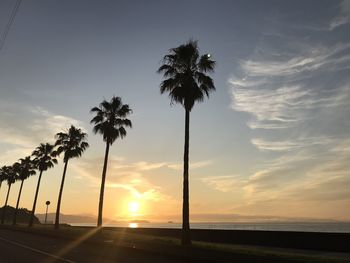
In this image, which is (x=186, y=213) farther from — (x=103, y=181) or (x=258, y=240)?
(x=103, y=181)

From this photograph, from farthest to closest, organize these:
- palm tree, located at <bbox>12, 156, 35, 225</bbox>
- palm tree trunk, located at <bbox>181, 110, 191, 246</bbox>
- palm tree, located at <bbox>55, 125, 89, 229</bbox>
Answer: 1. palm tree, located at <bbox>12, 156, 35, 225</bbox>
2. palm tree, located at <bbox>55, 125, 89, 229</bbox>
3. palm tree trunk, located at <bbox>181, 110, 191, 246</bbox>

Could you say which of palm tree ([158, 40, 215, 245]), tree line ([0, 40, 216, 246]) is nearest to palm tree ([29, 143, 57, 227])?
tree line ([0, 40, 216, 246])

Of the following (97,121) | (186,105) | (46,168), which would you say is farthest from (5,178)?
(186,105)

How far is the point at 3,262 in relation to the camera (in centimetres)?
1689

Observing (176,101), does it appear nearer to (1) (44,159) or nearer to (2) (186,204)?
(2) (186,204)

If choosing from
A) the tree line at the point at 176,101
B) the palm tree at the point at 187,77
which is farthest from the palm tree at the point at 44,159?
the palm tree at the point at 187,77

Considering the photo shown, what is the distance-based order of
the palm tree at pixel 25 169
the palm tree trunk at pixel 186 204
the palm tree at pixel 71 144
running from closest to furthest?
the palm tree trunk at pixel 186 204, the palm tree at pixel 71 144, the palm tree at pixel 25 169

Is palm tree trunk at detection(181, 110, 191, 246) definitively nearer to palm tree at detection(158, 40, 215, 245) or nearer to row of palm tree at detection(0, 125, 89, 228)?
palm tree at detection(158, 40, 215, 245)

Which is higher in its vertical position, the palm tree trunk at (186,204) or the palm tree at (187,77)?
the palm tree at (187,77)

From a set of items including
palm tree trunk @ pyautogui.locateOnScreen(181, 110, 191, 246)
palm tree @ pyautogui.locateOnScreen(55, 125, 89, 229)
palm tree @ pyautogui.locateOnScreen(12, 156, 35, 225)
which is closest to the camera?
palm tree trunk @ pyautogui.locateOnScreen(181, 110, 191, 246)

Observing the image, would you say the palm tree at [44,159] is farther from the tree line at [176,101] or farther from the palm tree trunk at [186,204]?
the palm tree trunk at [186,204]

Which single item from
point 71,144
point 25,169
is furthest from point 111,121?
point 25,169

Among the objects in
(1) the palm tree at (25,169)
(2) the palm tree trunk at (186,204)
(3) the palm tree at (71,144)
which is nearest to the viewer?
(2) the palm tree trunk at (186,204)

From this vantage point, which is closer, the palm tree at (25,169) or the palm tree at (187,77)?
the palm tree at (187,77)
